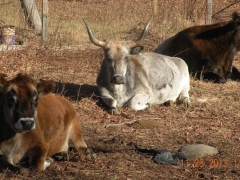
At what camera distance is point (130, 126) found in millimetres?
8641

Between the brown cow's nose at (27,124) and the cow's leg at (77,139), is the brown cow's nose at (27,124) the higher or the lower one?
the higher one

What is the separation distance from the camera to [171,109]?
33.3ft

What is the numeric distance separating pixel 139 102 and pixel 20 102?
182 inches

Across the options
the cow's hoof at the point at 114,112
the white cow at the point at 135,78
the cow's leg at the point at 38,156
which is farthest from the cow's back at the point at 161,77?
the cow's leg at the point at 38,156

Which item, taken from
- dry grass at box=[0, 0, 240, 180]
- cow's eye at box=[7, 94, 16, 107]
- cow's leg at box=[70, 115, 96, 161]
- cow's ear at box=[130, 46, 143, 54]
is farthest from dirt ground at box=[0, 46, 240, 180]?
cow's ear at box=[130, 46, 143, 54]

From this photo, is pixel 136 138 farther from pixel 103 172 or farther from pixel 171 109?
pixel 171 109

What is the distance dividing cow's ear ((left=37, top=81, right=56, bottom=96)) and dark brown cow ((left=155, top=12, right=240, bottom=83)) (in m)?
7.11

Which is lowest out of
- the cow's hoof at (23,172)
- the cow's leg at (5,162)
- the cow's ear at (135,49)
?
the cow's hoof at (23,172)

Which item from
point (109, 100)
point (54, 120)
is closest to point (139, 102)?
point (109, 100)

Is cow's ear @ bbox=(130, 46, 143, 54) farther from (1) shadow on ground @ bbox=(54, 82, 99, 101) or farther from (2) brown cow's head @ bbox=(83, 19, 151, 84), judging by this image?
(1) shadow on ground @ bbox=(54, 82, 99, 101)

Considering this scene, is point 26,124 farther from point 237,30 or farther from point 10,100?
point 237,30

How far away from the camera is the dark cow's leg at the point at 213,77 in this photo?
1261cm

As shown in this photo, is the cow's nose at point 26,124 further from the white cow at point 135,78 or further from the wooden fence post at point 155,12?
the wooden fence post at point 155,12

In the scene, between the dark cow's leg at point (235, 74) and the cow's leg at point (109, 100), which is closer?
the cow's leg at point (109, 100)
